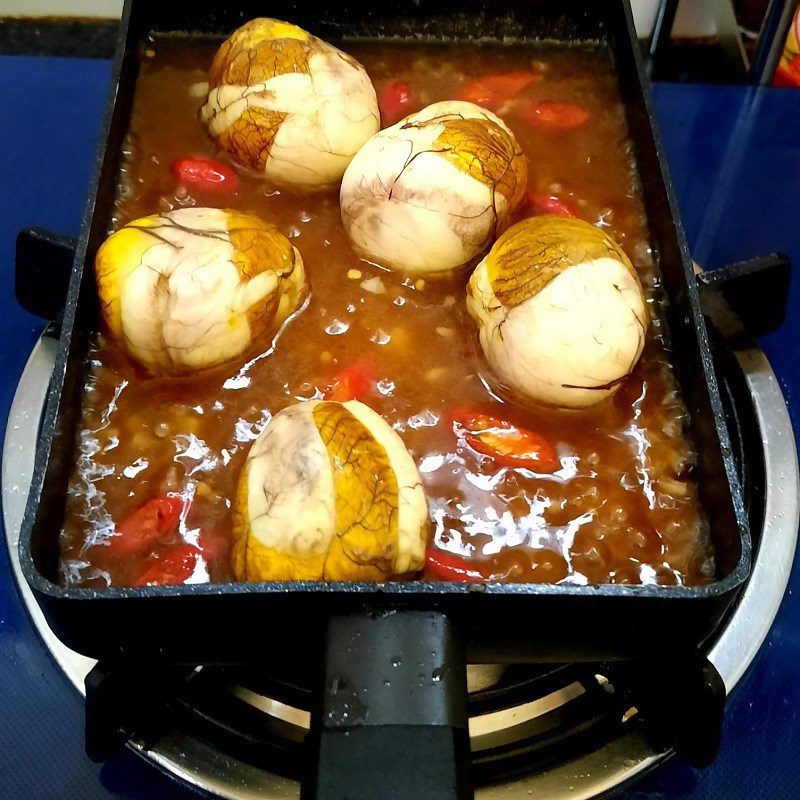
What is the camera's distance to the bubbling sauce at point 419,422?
0.86m

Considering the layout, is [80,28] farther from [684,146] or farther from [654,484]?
[654,484]

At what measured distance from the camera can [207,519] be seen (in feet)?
2.84

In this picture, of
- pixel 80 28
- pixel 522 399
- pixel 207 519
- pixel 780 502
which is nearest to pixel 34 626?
pixel 207 519

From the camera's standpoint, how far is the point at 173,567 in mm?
833

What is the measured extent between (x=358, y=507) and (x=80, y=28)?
4.33 feet

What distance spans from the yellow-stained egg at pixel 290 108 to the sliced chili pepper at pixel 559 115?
25 cm

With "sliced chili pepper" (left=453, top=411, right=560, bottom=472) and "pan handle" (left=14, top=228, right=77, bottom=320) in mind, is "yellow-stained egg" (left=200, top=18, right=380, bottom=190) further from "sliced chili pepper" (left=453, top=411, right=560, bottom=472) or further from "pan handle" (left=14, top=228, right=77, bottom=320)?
"sliced chili pepper" (left=453, top=411, right=560, bottom=472)

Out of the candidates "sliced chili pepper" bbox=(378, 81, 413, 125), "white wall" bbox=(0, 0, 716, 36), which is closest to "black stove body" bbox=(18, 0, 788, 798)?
"sliced chili pepper" bbox=(378, 81, 413, 125)

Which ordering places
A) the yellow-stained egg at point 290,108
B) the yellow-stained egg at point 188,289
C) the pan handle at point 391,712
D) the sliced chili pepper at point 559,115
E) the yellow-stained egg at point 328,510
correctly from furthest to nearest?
the sliced chili pepper at point 559,115 < the yellow-stained egg at point 290,108 < the yellow-stained egg at point 188,289 < the yellow-stained egg at point 328,510 < the pan handle at point 391,712

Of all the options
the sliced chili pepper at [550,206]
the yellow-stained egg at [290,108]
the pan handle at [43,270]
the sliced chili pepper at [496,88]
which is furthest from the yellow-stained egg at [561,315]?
the pan handle at [43,270]

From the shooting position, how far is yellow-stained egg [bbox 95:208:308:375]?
2.94 ft

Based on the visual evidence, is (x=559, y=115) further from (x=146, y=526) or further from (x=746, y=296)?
(x=146, y=526)

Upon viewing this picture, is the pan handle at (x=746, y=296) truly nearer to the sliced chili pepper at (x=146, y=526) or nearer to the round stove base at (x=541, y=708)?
the round stove base at (x=541, y=708)

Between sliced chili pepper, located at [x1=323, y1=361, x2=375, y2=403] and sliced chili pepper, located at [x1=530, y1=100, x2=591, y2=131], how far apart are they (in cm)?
49
